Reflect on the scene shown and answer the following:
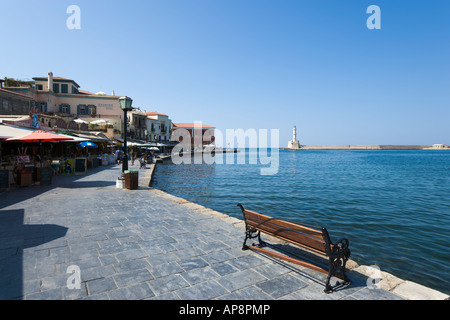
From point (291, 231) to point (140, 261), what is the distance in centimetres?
244

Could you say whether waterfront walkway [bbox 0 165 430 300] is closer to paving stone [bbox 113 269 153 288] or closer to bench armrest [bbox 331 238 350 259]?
paving stone [bbox 113 269 153 288]

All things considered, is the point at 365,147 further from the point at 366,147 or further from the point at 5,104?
the point at 5,104

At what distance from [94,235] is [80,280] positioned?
73.0 inches

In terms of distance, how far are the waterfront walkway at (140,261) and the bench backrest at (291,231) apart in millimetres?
467

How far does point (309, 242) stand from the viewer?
350 centimetres

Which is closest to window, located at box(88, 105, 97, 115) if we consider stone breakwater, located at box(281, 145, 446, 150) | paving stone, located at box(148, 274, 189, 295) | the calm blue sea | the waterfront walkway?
the calm blue sea

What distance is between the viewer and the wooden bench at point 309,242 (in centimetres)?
324

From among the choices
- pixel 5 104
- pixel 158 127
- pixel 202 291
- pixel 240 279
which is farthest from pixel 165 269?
pixel 158 127

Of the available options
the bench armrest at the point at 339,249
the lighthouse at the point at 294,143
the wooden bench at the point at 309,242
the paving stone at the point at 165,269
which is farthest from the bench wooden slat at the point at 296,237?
the lighthouse at the point at 294,143

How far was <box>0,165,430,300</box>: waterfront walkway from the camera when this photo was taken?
309cm
